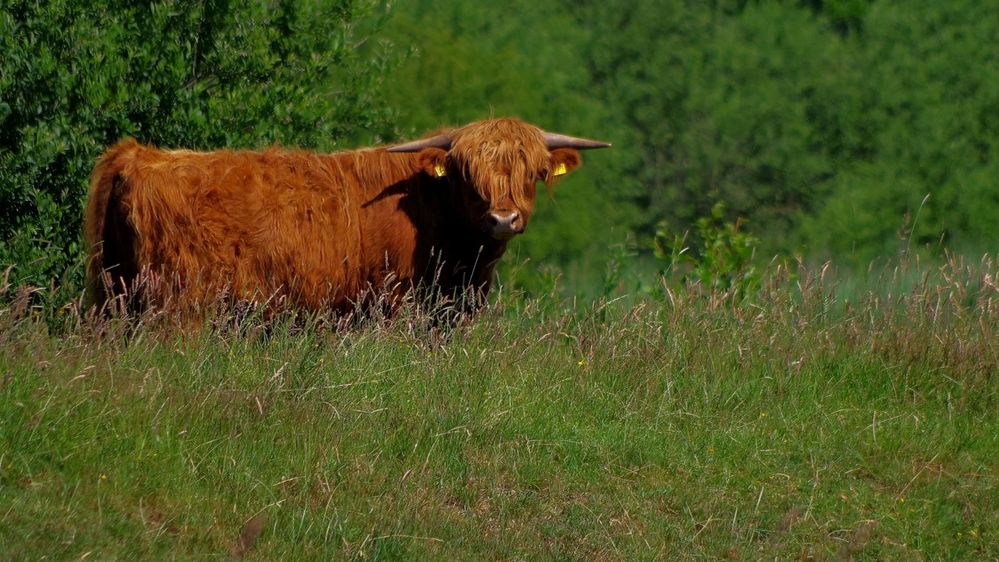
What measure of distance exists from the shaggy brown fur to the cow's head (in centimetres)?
1

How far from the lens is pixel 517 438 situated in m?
6.33

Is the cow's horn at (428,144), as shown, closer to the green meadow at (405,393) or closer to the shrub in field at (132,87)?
the green meadow at (405,393)

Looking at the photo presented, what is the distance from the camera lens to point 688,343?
750 cm

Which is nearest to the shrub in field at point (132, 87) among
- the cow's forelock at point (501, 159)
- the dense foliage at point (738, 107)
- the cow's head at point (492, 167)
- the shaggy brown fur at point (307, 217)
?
the shaggy brown fur at point (307, 217)

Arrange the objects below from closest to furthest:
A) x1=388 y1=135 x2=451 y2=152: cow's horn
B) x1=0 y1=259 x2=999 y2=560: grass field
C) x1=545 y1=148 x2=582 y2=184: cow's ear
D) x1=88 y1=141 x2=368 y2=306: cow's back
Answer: x1=0 y1=259 x2=999 y2=560: grass field < x1=88 y1=141 x2=368 y2=306: cow's back < x1=388 y1=135 x2=451 y2=152: cow's horn < x1=545 y1=148 x2=582 y2=184: cow's ear

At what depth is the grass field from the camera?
5.28m

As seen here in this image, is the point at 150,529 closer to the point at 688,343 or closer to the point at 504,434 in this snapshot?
the point at 504,434

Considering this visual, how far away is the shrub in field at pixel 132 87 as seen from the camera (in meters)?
→ 9.59

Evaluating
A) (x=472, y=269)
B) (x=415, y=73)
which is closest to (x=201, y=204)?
(x=472, y=269)

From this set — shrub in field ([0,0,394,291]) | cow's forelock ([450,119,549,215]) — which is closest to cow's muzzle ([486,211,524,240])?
cow's forelock ([450,119,549,215])

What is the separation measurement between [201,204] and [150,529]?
3.36m

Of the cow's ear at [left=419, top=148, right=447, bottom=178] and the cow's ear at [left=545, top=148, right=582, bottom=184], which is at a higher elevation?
the cow's ear at [left=419, top=148, right=447, bottom=178]

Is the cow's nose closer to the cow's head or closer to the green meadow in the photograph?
the cow's head

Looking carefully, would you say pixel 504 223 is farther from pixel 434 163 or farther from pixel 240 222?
pixel 240 222
